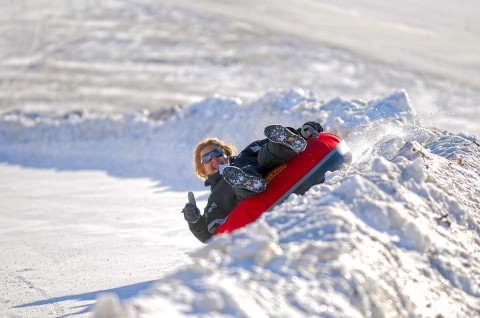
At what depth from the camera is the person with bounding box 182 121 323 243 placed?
4910 mm

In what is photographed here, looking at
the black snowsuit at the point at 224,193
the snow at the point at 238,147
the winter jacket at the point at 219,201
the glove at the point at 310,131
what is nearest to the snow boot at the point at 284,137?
the black snowsuit at the point at 224,193

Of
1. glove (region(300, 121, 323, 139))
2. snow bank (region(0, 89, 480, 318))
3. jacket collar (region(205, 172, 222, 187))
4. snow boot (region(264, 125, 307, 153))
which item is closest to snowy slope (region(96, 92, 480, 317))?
snow bank (region(0, 89, 480, 318))

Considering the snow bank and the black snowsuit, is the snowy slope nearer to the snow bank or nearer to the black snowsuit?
the snow bank

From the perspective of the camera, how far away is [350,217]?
11.0 feet

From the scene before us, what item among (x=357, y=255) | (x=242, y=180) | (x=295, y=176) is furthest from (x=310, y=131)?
(x=357, y=255)

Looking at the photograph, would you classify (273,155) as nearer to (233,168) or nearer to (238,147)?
(233,168)

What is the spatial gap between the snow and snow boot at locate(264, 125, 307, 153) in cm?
35

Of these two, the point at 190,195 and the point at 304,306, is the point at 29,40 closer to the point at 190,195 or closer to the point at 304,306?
the point at 190,195

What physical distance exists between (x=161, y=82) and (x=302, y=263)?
12.4 meters

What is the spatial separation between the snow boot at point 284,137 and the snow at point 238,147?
0.35 metres

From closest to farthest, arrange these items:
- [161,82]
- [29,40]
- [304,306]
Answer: [304,306] < [161,82] < [29,40]

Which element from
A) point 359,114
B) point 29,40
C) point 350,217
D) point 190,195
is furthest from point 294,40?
point 350,217

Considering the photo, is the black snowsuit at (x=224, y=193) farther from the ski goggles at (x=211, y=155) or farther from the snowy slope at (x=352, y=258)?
the snowy slope at (x=352, y=258)

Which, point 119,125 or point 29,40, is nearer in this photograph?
point 119,125
